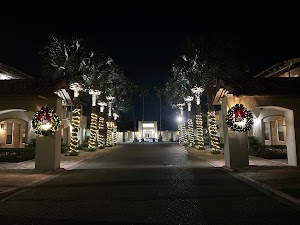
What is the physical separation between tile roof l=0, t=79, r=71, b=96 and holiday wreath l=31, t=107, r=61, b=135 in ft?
3.03

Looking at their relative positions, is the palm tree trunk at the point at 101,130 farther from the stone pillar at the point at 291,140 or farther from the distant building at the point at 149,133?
the distant building at the point at 149,133

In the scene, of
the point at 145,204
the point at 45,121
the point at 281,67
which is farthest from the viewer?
the point at 281,67

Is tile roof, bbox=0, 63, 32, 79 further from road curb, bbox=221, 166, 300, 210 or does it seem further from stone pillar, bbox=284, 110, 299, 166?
stone pillar, bbox=284, 110, 299, 166

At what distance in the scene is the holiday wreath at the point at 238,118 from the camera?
44.3 ft

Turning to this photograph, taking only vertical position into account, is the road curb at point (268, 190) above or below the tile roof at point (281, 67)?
below

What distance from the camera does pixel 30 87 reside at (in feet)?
46.8

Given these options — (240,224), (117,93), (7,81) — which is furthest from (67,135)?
(240,224)

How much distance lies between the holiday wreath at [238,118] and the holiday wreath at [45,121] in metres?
8.96

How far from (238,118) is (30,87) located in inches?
436

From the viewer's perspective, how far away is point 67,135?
118 feet

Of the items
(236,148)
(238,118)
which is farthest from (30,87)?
(236,148)

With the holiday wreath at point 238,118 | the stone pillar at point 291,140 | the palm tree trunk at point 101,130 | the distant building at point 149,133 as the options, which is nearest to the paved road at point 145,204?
the holiday wreath at point 238,118

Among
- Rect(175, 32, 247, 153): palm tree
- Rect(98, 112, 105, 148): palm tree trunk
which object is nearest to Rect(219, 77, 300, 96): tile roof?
Rect(175, 32, 247, 153): palm tree

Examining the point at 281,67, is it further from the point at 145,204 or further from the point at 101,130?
the point at 145,204
